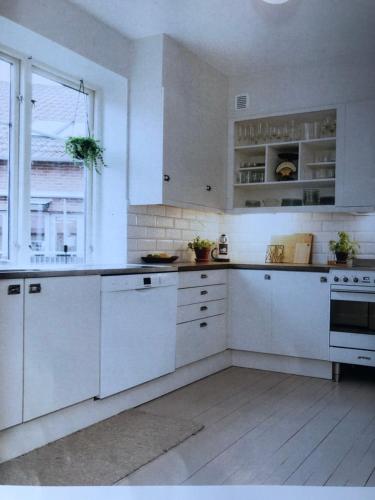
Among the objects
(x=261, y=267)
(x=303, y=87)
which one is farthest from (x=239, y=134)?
(x=261, y=267)

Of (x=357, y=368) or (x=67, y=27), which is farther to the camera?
(x=357, y=368)

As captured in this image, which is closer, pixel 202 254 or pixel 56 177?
pixel 56 177

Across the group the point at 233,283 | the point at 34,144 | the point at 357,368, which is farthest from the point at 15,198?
the point at 357,368

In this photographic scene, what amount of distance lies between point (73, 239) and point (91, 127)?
839 mm

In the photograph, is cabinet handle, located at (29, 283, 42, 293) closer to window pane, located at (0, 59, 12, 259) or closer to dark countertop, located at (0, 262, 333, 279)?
dark countertop, located at (0, 262, 333, 279)

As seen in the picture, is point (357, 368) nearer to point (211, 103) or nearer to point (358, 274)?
point (358, 274)

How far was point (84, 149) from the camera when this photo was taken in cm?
321

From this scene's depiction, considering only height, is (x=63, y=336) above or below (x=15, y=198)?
below

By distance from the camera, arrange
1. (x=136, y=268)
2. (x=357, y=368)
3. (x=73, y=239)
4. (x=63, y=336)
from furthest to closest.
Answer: (x=357, y=368) → (x=73, y=239) → (x=136, y=268) → (x=63, y=336)

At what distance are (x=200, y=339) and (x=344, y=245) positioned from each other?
138 cm

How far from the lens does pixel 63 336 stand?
2275 millimetres

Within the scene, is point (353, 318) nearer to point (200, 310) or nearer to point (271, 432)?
point (200, 310)

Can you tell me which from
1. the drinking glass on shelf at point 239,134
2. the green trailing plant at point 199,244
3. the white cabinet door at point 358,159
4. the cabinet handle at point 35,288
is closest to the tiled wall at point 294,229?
the white cabinet door at point 358,159

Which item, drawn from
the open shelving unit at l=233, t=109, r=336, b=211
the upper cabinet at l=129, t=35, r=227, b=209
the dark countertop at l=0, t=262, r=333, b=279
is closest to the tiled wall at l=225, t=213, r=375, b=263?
the open shelving unit at l=233, t=109, r=336, b=211
